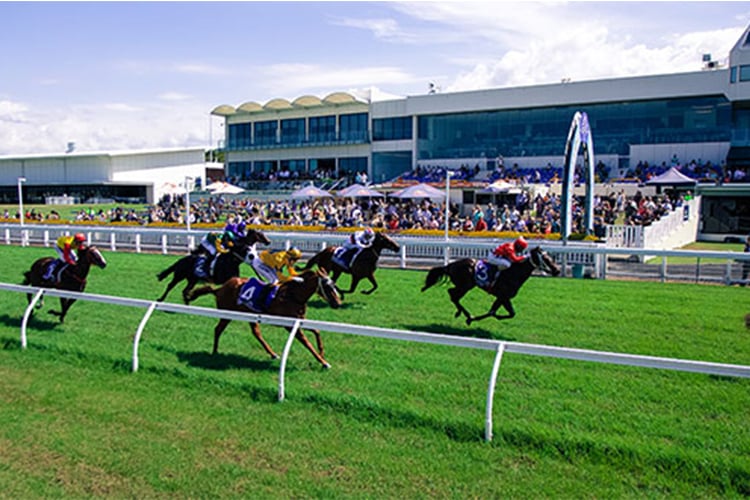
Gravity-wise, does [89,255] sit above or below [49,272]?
above

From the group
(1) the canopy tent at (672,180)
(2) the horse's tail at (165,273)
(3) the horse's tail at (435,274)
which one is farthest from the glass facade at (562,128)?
(2) the horse's tail at (165,273)

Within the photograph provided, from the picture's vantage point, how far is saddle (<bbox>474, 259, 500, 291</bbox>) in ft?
28.6

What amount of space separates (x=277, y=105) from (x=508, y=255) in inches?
1493

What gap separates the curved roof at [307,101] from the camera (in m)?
42.4

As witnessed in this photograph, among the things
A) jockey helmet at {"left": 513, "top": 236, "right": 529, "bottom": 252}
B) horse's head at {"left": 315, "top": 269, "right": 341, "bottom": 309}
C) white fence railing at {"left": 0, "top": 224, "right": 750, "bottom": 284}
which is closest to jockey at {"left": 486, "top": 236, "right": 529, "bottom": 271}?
jockey helmet at {"left": 513, "top": 236, "right": 529, "bottom": 252}

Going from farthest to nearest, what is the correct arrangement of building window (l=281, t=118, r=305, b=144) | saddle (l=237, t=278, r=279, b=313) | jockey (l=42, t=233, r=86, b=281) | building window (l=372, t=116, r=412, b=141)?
building window (l=281, t=118, r=305, b=144)
building window (l=372, t=116, r=412, b=141)
jockey (l=42, t=233, r=86, b=281)
saddle (l=237, t=278, r=279, b=313)

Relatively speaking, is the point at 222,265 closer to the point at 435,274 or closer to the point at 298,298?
the point at 435,274

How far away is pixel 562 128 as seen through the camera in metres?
34.7

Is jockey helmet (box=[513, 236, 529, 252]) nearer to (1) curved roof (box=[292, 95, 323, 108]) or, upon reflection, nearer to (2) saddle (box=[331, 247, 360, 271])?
(2) saddle (box=[331, 247, 360, 271])

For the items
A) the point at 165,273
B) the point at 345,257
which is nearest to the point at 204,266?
the point at 165,273

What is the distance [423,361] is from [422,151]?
3353 centimetres

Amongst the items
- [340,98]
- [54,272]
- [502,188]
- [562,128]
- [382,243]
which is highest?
[340,98]

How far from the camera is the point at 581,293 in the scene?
11.4 m

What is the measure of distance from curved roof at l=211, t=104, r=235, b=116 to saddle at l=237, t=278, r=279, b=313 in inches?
1641
